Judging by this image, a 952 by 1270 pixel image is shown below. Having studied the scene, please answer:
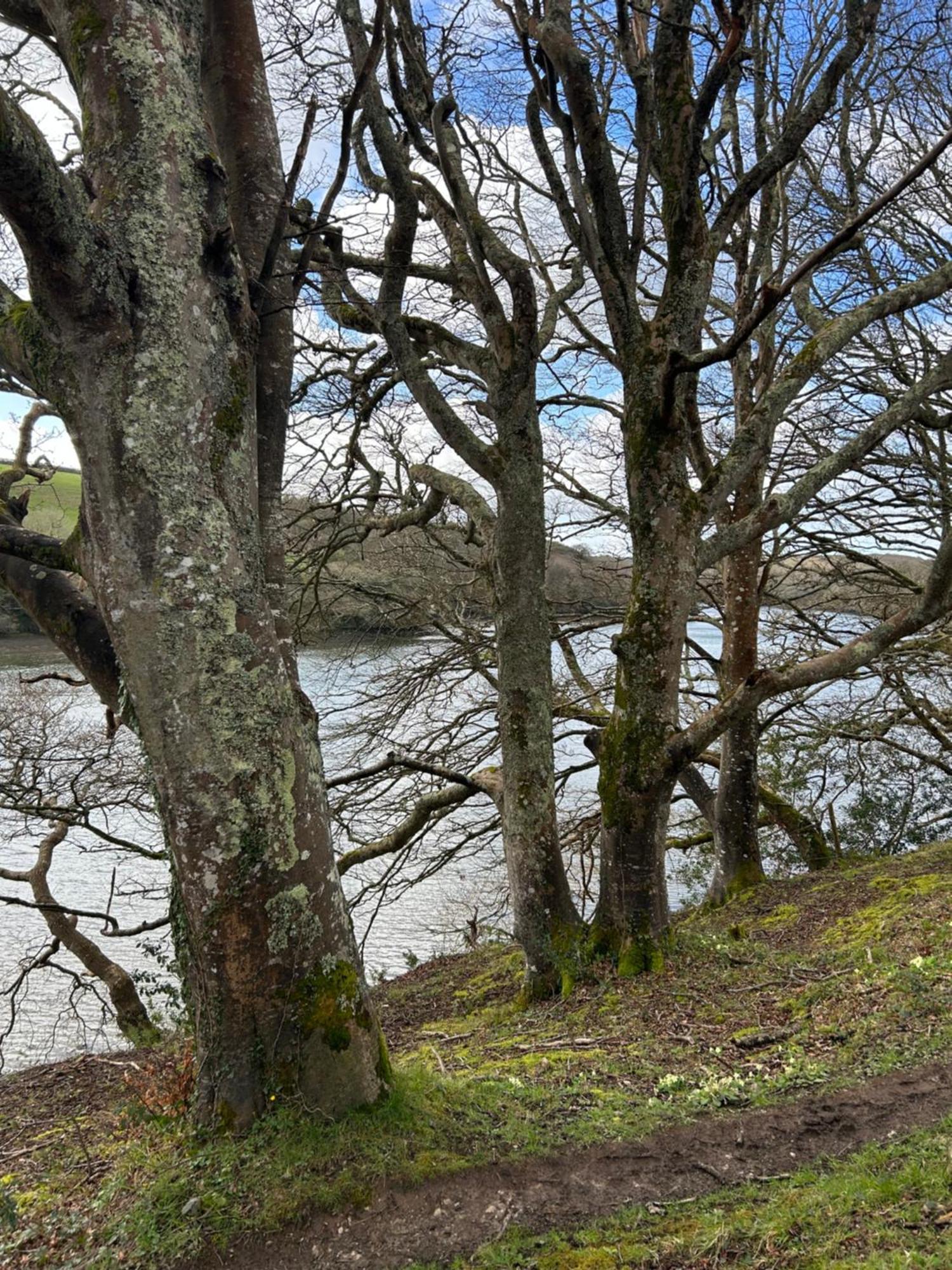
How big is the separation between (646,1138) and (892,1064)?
3.51 feet

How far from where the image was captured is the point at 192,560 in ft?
8.79

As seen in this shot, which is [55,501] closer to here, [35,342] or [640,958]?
[35,342]

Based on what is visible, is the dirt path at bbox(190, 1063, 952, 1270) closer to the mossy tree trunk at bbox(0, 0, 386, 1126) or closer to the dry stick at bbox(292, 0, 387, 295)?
the mossy tree trunk at bbox(0, 0, 386, 1126)

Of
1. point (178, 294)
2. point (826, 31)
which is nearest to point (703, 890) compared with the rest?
point (826, 31)

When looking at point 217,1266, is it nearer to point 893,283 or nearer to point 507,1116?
point 507,1116

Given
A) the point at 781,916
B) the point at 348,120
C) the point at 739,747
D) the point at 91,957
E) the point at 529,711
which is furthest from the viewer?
the point at 91,957

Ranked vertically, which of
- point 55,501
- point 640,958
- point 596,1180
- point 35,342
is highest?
point 55,501

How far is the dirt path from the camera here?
237cm

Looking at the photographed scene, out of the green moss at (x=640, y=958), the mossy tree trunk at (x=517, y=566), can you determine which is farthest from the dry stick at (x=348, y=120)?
the green moss at (x=640, y=958)

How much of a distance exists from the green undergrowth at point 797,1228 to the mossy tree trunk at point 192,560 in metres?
0.81

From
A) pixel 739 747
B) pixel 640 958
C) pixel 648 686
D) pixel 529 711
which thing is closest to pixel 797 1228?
pixel 640 958

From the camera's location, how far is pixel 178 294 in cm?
275

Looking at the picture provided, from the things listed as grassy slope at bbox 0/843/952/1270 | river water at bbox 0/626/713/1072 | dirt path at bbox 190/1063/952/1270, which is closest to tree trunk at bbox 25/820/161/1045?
river water at bbox 0/626/713/1072

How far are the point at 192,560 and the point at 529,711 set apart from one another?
3.06 metres
